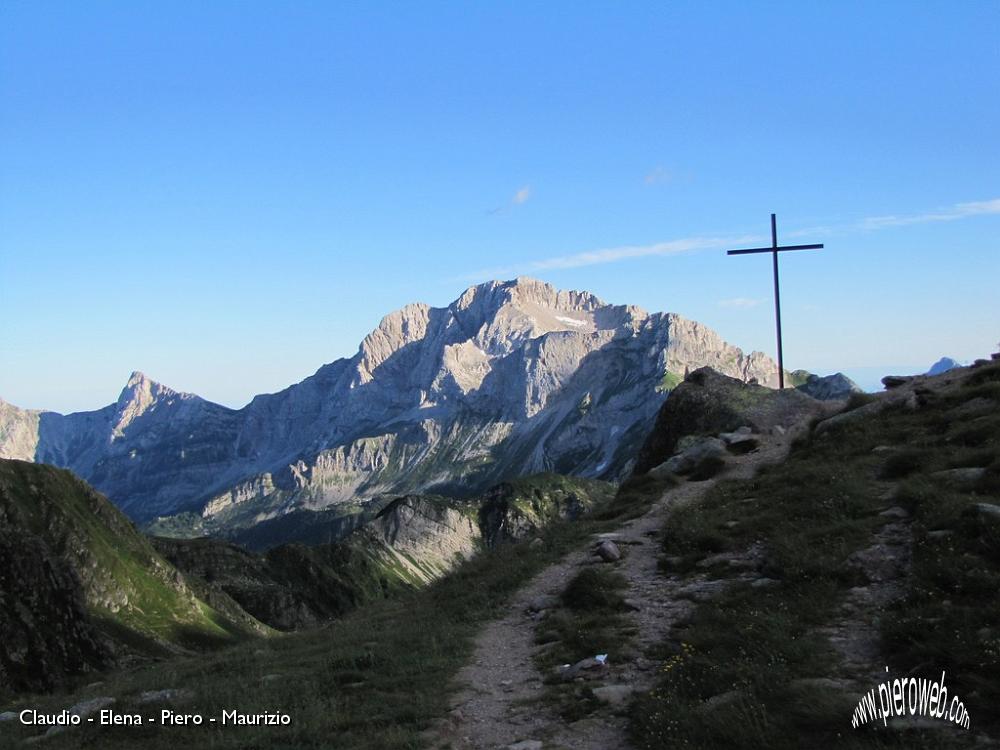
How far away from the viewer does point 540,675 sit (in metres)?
16.5

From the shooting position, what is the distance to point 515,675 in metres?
16.8

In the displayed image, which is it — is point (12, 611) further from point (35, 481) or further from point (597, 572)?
point (597, 572)

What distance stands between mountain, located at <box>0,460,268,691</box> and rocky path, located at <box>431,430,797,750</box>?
5589cm

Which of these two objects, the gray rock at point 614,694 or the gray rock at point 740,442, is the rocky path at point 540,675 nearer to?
the gray rock at point 614,694

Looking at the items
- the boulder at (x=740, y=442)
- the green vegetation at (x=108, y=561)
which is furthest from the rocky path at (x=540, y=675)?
the green vegetation at (x=108, y=561)

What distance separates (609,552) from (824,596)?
26.7ft

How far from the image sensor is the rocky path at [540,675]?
13414mm

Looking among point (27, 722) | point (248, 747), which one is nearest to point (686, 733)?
point (248, 747)

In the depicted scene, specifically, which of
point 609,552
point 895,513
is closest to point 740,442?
point 609,552

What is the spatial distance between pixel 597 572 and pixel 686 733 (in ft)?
31.9

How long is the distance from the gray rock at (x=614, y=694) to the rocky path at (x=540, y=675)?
0.06 ft

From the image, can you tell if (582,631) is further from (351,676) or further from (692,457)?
(692,457)

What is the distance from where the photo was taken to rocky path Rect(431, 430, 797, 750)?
44.0ft

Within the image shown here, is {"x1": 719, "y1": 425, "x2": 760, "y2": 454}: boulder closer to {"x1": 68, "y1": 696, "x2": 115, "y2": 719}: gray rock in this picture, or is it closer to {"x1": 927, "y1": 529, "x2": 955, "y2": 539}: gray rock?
{"x1": 927, "y1": 529, "x2": 955, "y2": 539}: gray rock
